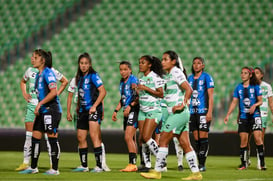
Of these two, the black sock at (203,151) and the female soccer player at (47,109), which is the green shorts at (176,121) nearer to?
the female soccer player at (47,109)

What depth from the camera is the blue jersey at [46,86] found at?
8.92 metres

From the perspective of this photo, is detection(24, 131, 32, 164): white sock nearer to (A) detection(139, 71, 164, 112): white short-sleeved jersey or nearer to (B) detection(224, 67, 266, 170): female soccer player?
(A) detection(139, 71, 164, 112): white short-sleeved jersey

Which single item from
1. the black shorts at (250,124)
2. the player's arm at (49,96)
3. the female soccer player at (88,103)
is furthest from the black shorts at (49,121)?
the black shorts at (250,124)

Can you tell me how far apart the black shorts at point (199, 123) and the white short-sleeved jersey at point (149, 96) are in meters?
1.18

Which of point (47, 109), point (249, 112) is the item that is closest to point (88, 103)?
point (47, 109)

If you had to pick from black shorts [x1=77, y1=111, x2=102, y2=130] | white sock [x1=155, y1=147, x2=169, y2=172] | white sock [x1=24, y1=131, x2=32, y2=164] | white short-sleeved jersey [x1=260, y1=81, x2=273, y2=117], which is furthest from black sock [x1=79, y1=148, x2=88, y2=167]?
white short-sleeved jersey [x1=260, y1=81, x2=273, y2=117]

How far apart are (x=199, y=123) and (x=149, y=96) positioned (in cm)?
141

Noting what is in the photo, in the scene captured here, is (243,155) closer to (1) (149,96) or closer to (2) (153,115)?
(2) (153,115)

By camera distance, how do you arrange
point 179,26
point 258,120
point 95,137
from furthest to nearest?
point 179,26 < point 258,120 < point 95,137

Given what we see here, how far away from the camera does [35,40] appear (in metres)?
21.6

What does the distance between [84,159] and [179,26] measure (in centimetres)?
1192

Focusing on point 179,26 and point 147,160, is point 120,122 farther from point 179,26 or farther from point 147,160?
point 147,160

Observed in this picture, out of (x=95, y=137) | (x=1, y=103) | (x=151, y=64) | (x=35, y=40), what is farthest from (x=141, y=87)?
(x=35, y=40)

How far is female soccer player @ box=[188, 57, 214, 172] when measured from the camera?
10727 millimetres
